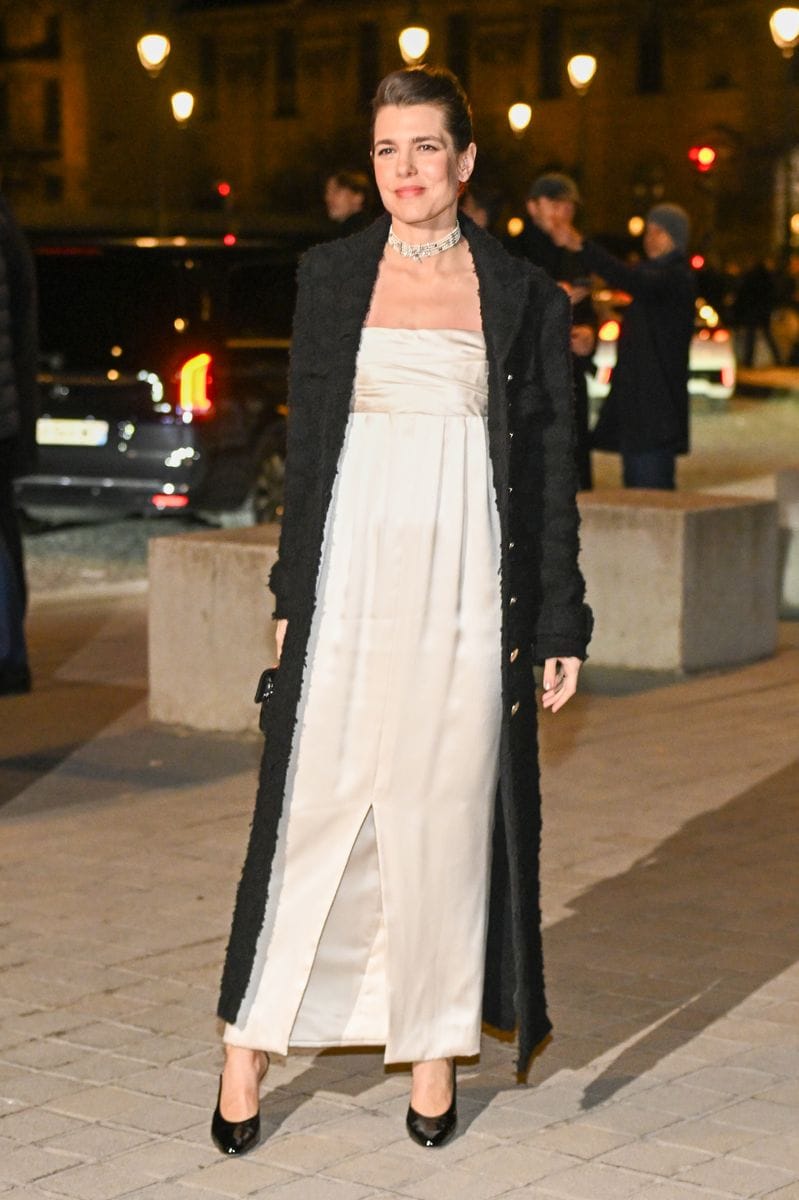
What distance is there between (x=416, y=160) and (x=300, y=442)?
0.55m

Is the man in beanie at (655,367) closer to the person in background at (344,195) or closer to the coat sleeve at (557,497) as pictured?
the person in background at (344,195)

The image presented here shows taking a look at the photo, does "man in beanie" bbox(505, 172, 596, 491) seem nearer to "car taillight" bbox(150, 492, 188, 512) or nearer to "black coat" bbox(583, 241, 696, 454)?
"black coat" bbox(583, 241, 696, 454)

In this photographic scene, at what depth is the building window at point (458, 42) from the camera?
87.1 meters

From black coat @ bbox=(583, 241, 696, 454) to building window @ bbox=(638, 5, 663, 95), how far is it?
72.3 meters

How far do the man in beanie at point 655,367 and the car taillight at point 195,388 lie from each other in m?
2.63

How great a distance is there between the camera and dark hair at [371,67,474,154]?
463cm

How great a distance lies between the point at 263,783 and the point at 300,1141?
0.68 m

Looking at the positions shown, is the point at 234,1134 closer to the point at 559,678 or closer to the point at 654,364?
the point at 559,678

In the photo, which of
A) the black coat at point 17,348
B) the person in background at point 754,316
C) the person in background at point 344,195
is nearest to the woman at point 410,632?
the black coat at point 17,348

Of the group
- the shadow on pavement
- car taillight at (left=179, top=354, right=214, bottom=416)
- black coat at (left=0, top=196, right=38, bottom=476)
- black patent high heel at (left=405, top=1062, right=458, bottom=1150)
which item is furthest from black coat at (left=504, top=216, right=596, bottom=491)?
black patent high heel at (left=405, top=1062, right=458, bottom=1150)

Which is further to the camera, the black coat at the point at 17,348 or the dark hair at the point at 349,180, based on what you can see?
the dark hair at the point at 349,180

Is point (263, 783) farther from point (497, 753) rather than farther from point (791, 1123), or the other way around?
point (791, 1123)

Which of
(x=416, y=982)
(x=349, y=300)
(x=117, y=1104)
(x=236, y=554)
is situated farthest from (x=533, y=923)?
(x=236, y=554)

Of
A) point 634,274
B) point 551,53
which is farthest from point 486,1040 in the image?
point 551,53
